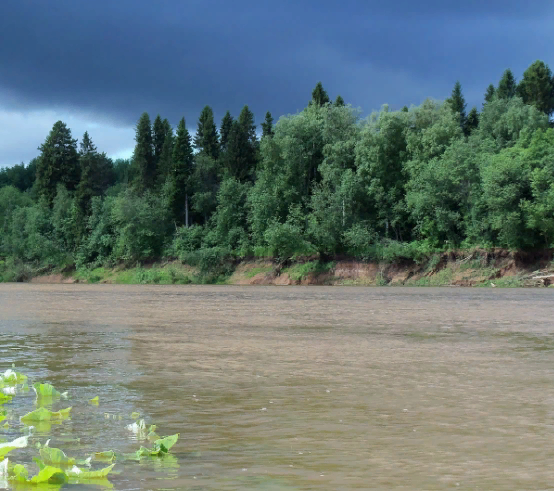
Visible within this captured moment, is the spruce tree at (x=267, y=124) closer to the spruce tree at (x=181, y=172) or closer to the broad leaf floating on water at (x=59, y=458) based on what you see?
the spruce tree at (x=181, y=172)

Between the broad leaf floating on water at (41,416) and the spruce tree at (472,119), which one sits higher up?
the spruce tree at (472,119)

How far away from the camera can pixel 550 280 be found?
2411 inches

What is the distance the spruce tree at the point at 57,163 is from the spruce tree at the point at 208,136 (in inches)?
912

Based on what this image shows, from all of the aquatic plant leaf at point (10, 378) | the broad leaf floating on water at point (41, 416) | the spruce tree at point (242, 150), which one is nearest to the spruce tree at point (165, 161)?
the spruce tree at point (242, 150)

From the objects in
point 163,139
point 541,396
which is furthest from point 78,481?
point 163,139

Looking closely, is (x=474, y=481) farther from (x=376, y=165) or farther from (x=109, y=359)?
(x=376, y=165)

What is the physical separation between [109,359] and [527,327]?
43.5ft

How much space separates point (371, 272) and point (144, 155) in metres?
52.5

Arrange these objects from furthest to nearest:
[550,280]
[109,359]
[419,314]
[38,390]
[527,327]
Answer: [550,280] → [419,314] → [527,327] → [109,359] → [38,390]

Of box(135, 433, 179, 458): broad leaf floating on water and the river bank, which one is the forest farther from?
box(135, 433, 179, 458): broad leaf floating on water

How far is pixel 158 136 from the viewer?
381 feet

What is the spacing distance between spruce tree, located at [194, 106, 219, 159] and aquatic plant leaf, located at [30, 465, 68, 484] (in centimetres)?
10245

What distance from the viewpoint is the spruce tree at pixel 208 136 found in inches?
4274

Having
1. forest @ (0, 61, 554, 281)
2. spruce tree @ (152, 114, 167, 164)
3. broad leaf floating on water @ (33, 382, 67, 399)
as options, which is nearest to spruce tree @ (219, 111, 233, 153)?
forest @ (0, 61, 554, 281)
